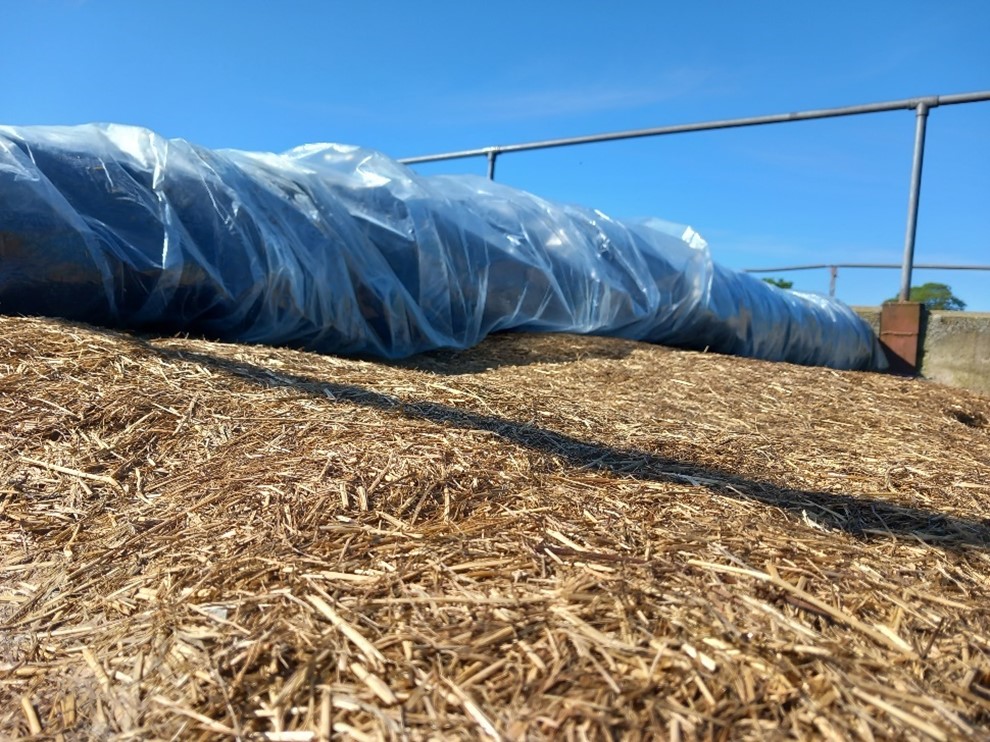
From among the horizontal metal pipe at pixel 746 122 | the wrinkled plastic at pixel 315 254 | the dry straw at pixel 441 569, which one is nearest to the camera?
the dry straw at pixel 441 569

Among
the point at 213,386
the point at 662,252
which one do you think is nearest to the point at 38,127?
the point at 213,386

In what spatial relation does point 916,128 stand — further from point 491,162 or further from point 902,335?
point 491,162

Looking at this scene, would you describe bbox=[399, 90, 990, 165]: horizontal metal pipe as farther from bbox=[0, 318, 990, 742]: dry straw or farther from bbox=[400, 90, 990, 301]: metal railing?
bbox=[0, 318, 990, 742]: dry straw

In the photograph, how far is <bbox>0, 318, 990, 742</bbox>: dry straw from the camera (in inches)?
41.6

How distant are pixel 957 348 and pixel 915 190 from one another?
1351mm

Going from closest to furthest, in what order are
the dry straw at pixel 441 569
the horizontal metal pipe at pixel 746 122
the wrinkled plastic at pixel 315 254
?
the dry straw at pixel 441 569
the wrinkled plastic at pixel 315 254
the horizontal metal pipe at pixel 746 122

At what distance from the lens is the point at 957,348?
244 inches

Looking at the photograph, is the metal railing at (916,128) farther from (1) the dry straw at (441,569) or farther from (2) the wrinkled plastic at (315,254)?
(1) the dry straw at (441,569)

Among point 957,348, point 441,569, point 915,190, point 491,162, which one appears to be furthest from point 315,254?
point 957,348

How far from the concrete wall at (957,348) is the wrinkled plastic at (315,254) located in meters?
1.75

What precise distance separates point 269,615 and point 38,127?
10.4 ft

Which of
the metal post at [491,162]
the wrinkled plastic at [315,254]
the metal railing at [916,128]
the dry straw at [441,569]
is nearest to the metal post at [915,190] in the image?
the metal railing at [916,128]

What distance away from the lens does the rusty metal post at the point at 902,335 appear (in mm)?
6555

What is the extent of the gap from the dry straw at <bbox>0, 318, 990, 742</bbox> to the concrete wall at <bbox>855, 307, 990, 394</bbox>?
3.93m
